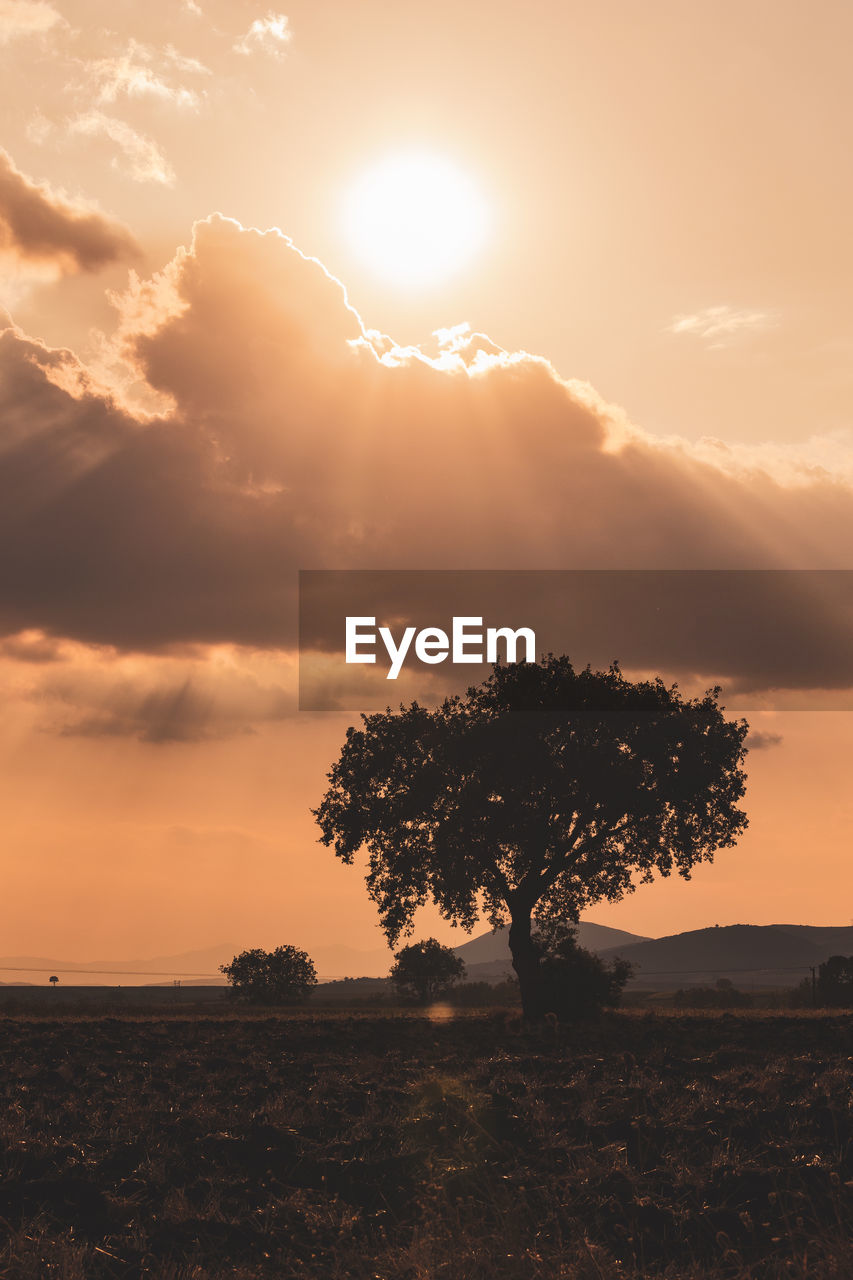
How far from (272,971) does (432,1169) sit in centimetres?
8700

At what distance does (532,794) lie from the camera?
43844 mm

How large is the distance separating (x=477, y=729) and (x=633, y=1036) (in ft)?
54.3

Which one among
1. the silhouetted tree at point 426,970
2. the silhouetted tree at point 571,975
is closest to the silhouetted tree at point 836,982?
the silhouetted tree at point 571,975

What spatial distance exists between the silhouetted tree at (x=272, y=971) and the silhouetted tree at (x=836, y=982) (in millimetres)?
44070

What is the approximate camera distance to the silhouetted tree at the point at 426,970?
93188mm

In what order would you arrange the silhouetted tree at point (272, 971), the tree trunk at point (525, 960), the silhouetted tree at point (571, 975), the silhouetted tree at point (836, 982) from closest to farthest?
the silhouetted tree at point (571, 975), the tree trunk at point (525, 960), the silhouetted tree at point (836, 982), the silhouetted tree at point (272, 971)

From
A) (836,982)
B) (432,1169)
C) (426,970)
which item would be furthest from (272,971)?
(432,1169)

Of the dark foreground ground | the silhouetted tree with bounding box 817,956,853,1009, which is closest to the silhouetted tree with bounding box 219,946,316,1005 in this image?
the silhouetted tree with bounding box 817,956,853,1009

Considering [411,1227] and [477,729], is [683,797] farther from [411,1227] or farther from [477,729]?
[411,1227]

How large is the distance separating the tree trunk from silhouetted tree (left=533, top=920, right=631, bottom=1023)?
0.25 metres

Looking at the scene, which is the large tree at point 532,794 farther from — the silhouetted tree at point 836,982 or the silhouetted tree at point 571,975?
the silhouetted tree at point 836,982

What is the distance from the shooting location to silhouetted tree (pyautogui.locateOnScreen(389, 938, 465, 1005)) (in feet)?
306

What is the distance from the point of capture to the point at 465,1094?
18.5m

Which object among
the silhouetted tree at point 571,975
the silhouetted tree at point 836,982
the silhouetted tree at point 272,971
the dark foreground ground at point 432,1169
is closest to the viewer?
the dark foreground ground at point 432,1169
